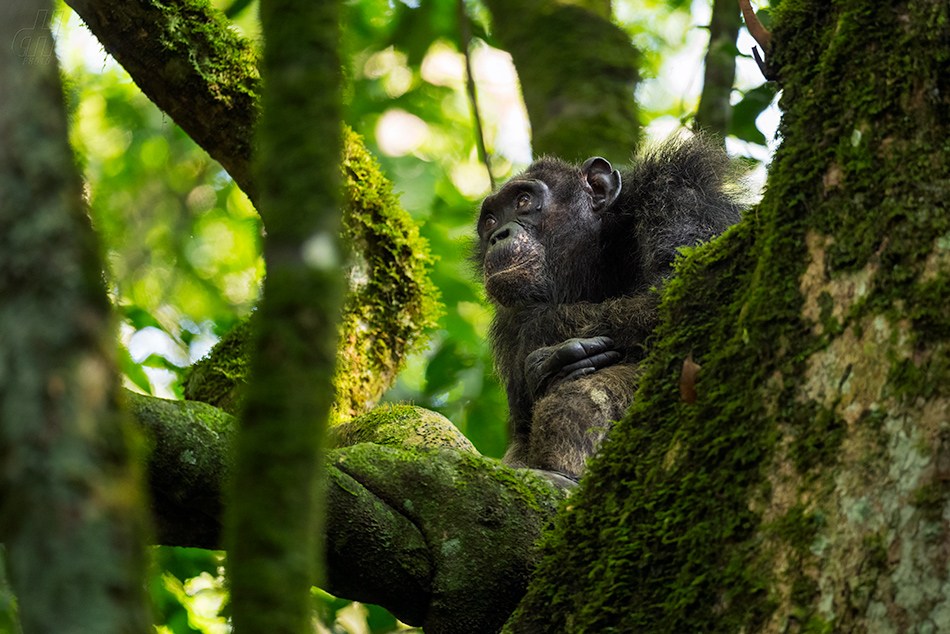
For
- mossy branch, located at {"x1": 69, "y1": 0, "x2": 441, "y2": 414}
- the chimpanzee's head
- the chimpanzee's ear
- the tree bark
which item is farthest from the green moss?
the tree bark

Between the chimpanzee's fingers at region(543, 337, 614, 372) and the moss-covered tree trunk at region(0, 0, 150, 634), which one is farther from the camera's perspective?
the chimpanzee's fingers at region(543, 337, 614, 372)

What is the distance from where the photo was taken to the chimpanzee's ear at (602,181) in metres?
5.39

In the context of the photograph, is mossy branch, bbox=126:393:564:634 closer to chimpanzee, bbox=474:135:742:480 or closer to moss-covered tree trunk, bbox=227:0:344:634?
chimpanzee, bbox=474:135:742:480

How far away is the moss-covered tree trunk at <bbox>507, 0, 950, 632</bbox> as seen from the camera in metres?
1.78

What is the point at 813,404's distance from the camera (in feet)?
6.49

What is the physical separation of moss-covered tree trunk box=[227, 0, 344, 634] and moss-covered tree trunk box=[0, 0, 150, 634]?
0.14 metres

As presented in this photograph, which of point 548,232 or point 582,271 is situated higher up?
point 548,232

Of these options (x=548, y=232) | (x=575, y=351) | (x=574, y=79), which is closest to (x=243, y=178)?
(x=548, y=232)

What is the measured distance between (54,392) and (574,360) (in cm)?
342

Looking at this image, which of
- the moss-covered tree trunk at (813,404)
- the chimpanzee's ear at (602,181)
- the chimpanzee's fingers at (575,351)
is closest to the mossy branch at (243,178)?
the chimpanzee's ear at (602,181)

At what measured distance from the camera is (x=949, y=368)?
5.95 ft

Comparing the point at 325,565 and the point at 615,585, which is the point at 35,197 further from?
the point at 325,565

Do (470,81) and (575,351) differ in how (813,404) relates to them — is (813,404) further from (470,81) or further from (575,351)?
(470,81)

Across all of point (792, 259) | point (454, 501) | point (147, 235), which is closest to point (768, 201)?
point (792, 259)
